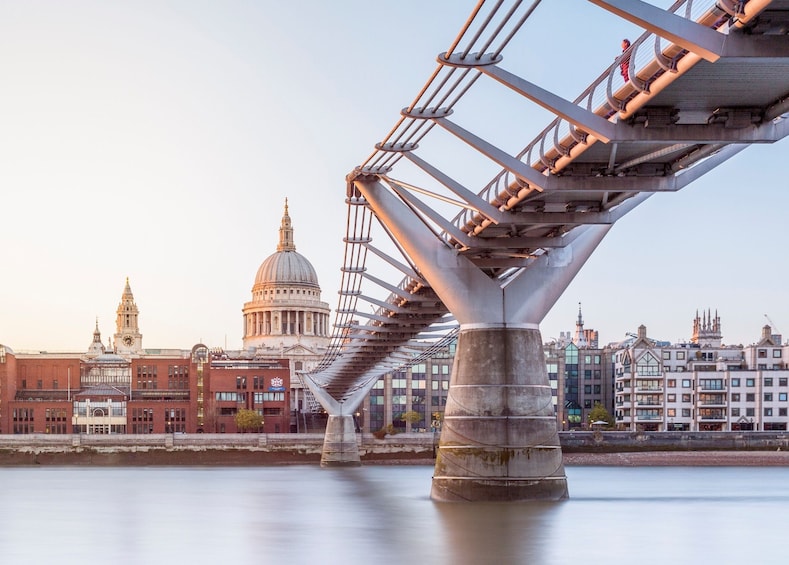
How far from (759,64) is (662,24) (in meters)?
2.28

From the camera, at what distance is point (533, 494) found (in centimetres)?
3772

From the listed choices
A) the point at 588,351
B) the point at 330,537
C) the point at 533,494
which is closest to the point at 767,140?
the point at 533,494

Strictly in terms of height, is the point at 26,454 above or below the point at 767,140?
below

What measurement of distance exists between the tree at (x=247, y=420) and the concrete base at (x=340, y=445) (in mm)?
29997

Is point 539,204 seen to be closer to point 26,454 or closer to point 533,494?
point 533,494

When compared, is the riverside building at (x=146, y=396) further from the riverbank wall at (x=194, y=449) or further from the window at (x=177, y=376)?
the riverbank wall at (x=194, y=449)

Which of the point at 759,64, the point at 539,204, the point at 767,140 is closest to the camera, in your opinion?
the point at 759,64

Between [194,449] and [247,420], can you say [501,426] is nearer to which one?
[194,449]

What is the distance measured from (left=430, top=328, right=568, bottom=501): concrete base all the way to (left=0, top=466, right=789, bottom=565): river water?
65 cm

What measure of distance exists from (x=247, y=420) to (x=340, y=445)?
31909 millimetres

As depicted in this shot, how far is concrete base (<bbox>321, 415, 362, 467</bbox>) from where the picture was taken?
10194 cm

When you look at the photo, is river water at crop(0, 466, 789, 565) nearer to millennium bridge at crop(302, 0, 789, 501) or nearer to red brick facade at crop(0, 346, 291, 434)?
millennium bridge at crop(302, 0, 789, 501)

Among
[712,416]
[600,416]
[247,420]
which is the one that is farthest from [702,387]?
[247,420]

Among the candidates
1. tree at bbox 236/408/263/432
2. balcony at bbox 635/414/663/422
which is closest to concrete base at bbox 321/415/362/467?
tree at bbox 236/408/263/432
